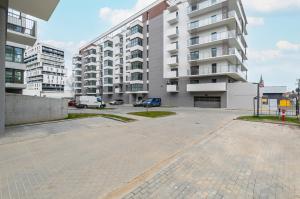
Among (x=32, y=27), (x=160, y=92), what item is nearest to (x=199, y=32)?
(x=160, y=92)

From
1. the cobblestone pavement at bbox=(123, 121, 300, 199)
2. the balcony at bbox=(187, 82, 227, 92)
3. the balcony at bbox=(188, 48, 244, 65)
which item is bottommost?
the cobblestone pavement at bbox=(123, 121, 300, 199)

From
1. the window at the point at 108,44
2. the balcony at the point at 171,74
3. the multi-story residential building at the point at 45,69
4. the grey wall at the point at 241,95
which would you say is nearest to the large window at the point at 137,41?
the balcony at the point at 171,74

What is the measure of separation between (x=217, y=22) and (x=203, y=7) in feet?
15.6

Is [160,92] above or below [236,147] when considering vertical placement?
above

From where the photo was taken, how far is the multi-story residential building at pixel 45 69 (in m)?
94.4

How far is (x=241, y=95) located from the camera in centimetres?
2808

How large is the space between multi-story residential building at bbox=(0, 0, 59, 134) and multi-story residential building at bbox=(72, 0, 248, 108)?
82.4 feet

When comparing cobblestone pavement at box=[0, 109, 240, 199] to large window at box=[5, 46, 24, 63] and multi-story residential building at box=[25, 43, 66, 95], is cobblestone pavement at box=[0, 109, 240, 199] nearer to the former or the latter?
large window at box=[5, 46, 24, 63]

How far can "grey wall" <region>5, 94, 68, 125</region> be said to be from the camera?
36.2 ft

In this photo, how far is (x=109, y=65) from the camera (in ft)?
181

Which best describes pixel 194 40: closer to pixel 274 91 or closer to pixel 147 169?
pixel 274 91

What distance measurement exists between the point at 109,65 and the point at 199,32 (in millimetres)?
33203

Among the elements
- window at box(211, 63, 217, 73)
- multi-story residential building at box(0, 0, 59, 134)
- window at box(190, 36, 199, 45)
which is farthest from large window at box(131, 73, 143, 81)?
multi-story residential building at box(0, 0, 59, 134)

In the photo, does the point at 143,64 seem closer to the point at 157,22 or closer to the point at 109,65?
the point at 157,22
